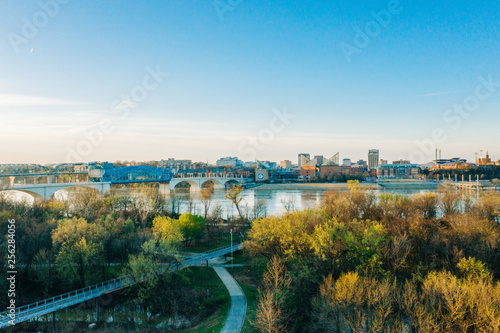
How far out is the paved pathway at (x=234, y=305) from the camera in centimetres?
971

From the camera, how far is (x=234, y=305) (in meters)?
11.3

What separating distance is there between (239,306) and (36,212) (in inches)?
609

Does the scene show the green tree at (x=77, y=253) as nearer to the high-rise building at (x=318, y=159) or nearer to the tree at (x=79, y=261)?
the tree at (x=79, y=261)

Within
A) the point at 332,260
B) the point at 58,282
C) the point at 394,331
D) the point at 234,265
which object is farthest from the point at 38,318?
the point at 394,331

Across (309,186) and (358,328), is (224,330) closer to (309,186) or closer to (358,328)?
(358,328)

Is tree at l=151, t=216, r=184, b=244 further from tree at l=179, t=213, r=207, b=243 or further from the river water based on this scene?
the river water

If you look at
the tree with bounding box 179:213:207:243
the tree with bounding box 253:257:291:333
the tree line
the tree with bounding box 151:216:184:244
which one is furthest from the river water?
the tree with bounding box 253:257:291:333

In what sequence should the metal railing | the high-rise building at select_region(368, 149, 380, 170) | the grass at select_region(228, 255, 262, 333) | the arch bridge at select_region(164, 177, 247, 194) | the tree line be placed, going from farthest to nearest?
1. the high-rise building at select_region(368, 149, 380, 170)
2. the arch bridge at select_region(164, 177, 247, 194)
3. the grass at select_region(228, 255, 262, 333)
4. the metal railing
5. the tree line

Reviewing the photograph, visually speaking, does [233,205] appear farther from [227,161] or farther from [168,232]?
[227,161]

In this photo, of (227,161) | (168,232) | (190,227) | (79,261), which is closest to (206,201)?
(190,227)

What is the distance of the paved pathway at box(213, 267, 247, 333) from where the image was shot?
9.71 metres

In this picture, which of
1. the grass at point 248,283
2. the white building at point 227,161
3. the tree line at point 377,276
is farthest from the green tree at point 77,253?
the white building at point 227,161

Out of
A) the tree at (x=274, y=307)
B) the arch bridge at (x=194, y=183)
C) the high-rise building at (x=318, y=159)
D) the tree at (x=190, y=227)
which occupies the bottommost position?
the tree at (x=274, y=307)

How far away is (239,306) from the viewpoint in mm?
11219
